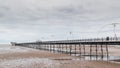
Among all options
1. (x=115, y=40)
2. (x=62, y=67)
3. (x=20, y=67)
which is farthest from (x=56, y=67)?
(x=115, y=40)

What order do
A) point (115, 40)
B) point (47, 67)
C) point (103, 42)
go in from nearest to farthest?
point (47, 67)
point (115, 40)
point (103, 42)

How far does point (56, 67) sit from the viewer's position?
2669cm

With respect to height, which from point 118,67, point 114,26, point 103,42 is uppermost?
point 114,26

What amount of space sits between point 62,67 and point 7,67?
23.0 feet

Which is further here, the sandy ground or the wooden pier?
the wooden pier

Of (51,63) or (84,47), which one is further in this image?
(84,47)

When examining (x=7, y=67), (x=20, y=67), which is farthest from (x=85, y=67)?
(x=7, y=67)

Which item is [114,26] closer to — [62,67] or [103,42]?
[103,42]

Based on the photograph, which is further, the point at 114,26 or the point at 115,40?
the point at 114,26

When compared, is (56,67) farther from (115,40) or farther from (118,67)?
(115,40)

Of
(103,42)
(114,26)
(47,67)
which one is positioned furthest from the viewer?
(114,26)

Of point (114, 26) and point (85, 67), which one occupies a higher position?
point (114, 26)

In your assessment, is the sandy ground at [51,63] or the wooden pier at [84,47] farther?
the wooden pier at [84,47]

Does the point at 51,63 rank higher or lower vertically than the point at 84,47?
lower
